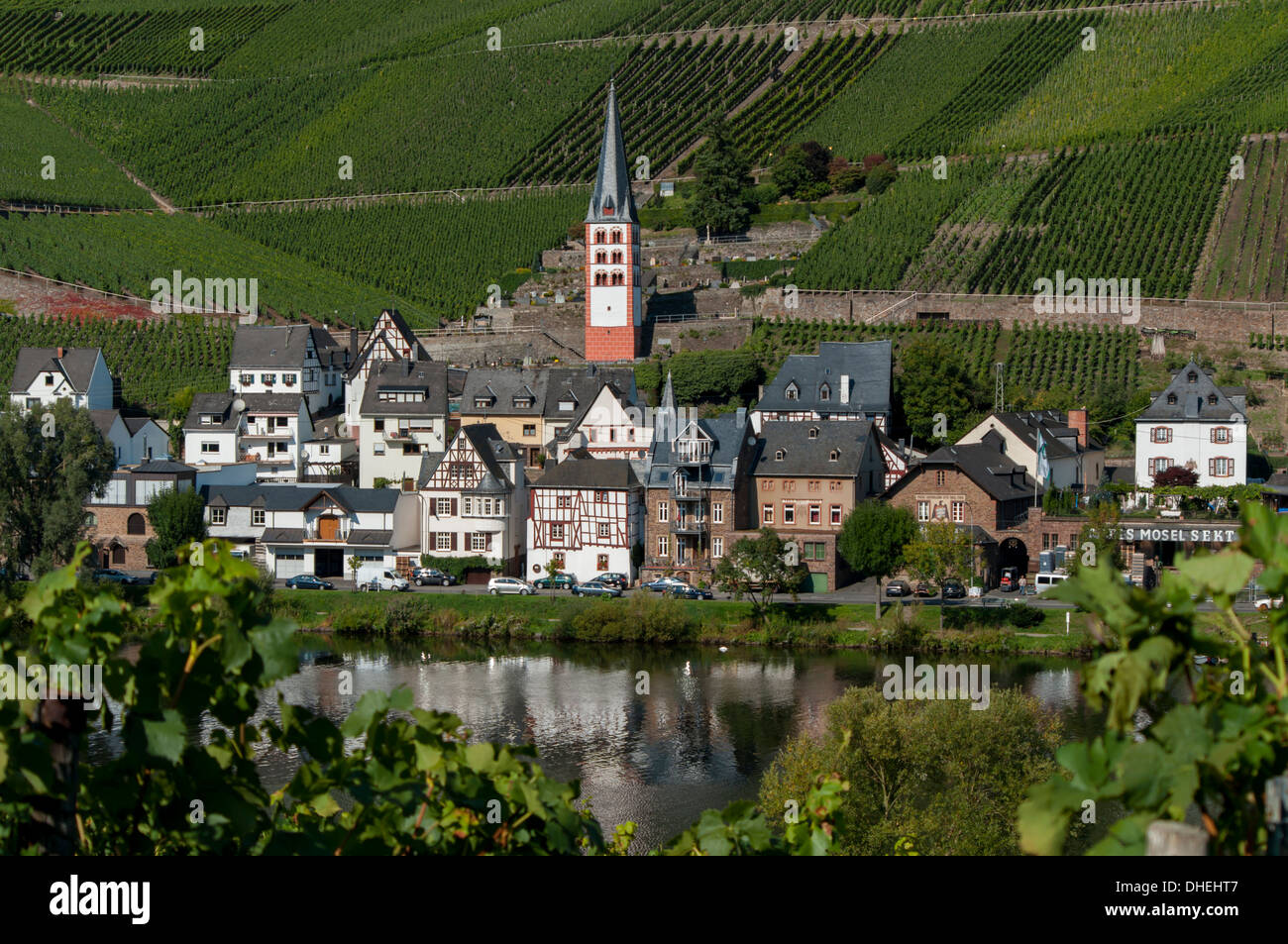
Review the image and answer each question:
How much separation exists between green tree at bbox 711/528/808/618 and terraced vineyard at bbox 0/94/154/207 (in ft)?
225

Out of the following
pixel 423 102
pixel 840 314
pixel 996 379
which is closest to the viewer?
pixel 996 379

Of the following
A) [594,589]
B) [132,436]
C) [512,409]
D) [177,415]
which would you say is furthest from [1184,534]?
[177,415]

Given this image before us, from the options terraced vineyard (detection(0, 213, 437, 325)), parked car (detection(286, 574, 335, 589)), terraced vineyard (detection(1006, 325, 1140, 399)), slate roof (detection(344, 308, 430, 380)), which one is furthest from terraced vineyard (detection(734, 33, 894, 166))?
parked car (detection(286, 574, 335, 589))

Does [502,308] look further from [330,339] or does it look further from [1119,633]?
[1119,633]

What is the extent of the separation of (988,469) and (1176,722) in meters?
47.6

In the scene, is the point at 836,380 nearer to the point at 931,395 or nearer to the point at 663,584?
the point at 931,395

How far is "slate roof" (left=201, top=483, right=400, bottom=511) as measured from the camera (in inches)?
2152

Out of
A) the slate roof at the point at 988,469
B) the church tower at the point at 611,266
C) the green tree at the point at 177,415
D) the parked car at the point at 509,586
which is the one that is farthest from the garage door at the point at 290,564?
the church tower at the point at 611,266

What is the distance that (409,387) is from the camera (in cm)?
6247

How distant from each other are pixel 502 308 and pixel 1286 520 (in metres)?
78.1

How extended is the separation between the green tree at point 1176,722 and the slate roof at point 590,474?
47635 mm

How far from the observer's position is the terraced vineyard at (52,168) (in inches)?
4146

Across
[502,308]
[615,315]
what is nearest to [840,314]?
[615,315]
